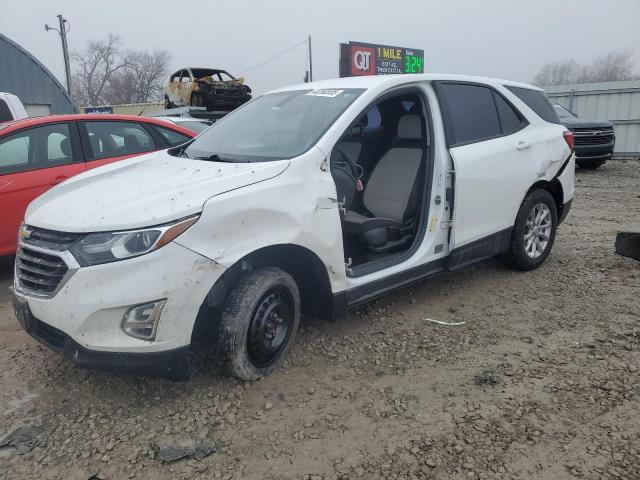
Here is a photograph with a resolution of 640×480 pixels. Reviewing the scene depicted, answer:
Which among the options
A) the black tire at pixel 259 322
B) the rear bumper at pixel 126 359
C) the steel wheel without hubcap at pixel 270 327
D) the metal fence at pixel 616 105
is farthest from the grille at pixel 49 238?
the metal fence at pixel 616 105

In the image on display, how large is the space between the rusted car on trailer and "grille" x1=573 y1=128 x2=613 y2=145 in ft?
34.7

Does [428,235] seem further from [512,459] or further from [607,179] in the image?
[607,179]

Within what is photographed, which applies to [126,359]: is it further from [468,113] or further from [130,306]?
[468,113]

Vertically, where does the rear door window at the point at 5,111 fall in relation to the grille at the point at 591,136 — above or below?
above

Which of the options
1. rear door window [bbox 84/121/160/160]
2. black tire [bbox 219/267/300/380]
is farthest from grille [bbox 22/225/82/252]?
rear door window [bbox 84/121/160/160]

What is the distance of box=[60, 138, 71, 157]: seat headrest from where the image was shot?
17.1 feet

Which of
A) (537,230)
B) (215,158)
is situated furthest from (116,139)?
(537,230)

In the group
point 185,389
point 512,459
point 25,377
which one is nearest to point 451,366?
point 512,459

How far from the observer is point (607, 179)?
11.5m

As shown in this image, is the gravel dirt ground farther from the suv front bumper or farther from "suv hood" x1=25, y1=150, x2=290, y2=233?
"suv hood" x1=25, y1=150, x2=290, y2=233

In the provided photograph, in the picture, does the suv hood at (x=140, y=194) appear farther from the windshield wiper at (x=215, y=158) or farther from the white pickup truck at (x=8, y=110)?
the white pickup truck at (x=8, y=110)

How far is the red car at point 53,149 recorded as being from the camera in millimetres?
4809

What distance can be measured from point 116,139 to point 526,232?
13.8ft

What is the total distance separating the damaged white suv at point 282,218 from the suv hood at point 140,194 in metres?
0.01
